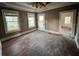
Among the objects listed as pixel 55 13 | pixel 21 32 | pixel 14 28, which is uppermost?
pixel 55 13

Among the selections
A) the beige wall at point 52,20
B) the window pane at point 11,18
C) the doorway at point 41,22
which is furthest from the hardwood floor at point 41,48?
the doorway at point 41,22

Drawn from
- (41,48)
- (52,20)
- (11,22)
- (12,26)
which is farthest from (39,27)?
(41,48)

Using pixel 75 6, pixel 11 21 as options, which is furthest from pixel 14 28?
pixel 75 6

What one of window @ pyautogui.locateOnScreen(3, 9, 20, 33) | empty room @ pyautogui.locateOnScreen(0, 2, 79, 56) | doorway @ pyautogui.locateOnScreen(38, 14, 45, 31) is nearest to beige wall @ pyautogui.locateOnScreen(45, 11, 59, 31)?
empty room @ pyautogui.locateOnScreen(0, 2, 79, 56)

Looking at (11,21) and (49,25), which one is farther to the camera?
(49,25)

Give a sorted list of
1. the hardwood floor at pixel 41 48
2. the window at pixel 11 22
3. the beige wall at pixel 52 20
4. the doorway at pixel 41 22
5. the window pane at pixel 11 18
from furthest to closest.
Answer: the doorway at pixel 41 22
the beige wall at pixel 52 20
the window pane at pixel 11 18
the window at pixel 11 22
the hardwood floor at pixel 41 48

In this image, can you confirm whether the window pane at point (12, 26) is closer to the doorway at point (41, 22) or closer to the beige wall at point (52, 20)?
the doorway at point (41, 22)

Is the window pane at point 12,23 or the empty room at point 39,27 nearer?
the empty room at point 39,27

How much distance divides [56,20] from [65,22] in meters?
1.39

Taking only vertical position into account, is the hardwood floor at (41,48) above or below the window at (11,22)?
below

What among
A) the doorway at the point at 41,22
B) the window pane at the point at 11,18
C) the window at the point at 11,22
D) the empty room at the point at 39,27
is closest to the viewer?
the empty room at the point at 39,27

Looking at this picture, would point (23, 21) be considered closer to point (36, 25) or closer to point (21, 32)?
point (21, 32)

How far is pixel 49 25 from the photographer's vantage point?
500cm

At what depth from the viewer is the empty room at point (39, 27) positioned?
256 cm
